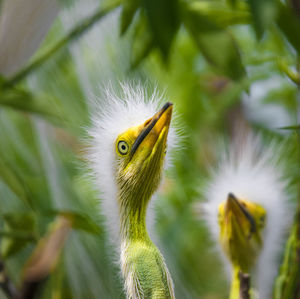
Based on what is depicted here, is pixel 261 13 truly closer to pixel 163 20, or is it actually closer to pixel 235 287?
pixel 163 20

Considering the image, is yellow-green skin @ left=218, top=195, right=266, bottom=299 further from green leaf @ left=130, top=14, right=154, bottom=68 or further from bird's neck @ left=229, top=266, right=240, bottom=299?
green leaf @ left=130, top=14, right=154, bottom=68

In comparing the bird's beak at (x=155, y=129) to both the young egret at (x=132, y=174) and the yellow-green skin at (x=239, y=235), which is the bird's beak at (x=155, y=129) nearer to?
the young egret at (x=132, y=174)

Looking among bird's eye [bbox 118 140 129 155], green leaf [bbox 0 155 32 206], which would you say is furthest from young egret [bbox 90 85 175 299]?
green leaf [bbox 0 155 32 206]

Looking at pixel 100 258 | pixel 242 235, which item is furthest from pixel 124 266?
pixel 100 258

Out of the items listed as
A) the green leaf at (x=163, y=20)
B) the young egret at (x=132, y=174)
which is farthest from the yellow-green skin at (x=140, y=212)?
the green leaf at (x=163, y=20)

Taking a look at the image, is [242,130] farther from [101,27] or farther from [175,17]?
[175,17]

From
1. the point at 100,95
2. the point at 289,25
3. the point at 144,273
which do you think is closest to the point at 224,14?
the point at 289,25
